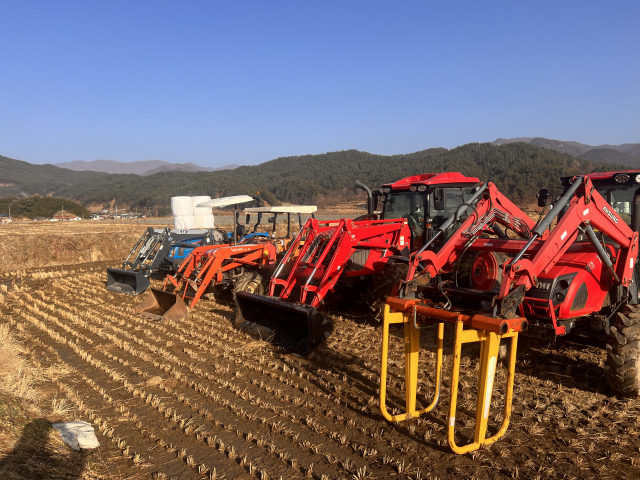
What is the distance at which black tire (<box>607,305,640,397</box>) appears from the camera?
15.4 ft

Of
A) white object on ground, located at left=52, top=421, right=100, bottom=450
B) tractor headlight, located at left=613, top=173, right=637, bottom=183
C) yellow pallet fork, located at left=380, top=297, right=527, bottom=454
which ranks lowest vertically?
white object on ground, located at left=52, top=421, right=100, bottom=450

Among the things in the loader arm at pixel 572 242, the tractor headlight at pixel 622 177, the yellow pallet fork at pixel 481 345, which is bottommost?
the yellow pallet fork at pixel 481 345

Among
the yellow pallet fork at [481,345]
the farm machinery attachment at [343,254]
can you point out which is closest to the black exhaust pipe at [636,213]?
the farm machinery attachment at [343,254]

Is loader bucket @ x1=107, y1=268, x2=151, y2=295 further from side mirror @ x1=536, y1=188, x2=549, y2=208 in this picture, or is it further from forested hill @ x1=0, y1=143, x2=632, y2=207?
forested hill @ x1=0, y1=143, x2=632, y2=207

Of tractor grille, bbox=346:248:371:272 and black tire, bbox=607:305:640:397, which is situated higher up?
tractor grille, bbox=346:248:371:272

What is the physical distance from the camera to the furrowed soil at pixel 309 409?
3.79m

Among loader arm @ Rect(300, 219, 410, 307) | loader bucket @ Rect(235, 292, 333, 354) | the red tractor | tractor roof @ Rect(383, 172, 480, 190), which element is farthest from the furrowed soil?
tractor roof @ Rect(383, 172, 480, 190)

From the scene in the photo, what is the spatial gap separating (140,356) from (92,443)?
2557 mm

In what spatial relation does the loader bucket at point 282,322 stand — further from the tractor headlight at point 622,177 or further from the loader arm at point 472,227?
the tractor headlight at point 622,177

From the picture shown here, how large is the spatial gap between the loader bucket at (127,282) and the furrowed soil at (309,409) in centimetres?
313

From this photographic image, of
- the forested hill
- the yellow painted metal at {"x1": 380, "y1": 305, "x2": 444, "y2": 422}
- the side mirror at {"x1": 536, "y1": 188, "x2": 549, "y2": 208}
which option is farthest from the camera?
the forested hill

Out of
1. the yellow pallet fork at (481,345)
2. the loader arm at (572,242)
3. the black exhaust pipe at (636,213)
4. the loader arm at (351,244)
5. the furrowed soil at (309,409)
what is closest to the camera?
the yellow pallet fork at (481,345)

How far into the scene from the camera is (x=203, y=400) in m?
5.12

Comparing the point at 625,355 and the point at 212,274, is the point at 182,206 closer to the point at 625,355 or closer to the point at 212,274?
the point at 212,274
